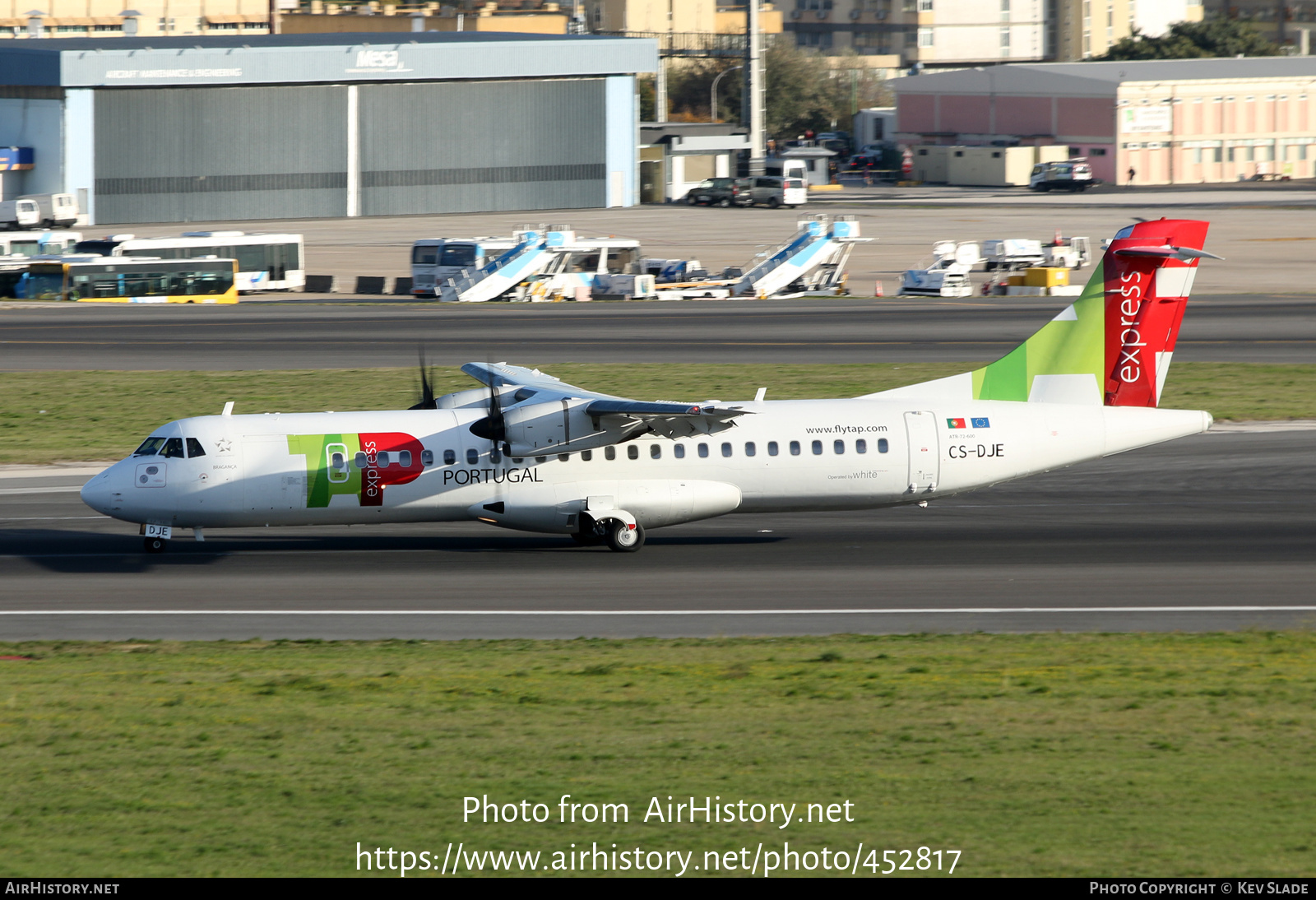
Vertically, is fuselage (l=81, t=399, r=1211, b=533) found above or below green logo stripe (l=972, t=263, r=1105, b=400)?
below

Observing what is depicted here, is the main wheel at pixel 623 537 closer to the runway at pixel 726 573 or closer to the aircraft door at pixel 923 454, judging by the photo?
the runway at pixel 726 573

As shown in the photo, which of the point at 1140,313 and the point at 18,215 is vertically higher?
the point at 18,215

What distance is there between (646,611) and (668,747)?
25.6ft

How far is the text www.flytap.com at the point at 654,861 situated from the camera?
37.7ft

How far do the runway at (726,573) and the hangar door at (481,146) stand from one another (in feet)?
279

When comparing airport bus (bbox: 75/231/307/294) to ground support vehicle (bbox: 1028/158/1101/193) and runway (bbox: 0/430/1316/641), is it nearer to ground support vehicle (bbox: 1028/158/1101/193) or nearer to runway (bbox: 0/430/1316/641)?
runway (bbox: 0/430/1316/641)

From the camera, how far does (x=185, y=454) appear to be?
25719mm

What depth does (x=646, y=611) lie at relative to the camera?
2294 centimetres

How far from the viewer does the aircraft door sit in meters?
26.9

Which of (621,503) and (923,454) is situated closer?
(621,503)

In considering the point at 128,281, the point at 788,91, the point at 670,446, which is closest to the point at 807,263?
the point at 128,281

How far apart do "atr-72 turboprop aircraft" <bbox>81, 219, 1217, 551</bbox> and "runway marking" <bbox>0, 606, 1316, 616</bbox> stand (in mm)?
3315

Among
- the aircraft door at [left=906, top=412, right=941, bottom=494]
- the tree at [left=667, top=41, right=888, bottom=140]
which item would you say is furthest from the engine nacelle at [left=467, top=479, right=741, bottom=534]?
the tree at [left=667, top=41, right=888, bottom=140]

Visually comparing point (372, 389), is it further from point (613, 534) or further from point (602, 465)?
point (613, 534)
